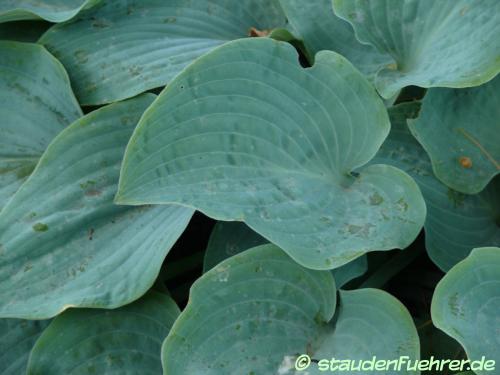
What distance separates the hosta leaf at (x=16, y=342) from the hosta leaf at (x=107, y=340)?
97 mm

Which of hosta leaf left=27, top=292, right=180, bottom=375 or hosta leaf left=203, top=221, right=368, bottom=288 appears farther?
hosta leaf left=203, top=221, right=368, bottom=288

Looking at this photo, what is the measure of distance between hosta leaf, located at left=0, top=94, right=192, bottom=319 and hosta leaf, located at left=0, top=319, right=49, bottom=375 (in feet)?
0.42

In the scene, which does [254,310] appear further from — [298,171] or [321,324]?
[298,171]

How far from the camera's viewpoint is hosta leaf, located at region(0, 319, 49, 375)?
1218 mm

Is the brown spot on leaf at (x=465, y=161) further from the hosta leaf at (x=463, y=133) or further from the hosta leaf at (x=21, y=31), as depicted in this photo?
the hosta leaf at (x=21, y=31)

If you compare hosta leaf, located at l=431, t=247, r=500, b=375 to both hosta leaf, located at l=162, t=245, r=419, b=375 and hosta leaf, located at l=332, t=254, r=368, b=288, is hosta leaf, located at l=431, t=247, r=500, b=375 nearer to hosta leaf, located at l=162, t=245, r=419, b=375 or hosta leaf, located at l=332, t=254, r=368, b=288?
hosta leaf, located at l=162, t=245, r=419, b=375

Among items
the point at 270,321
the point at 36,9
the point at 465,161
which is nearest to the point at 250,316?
the point at 270,321

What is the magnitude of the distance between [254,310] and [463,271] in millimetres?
309

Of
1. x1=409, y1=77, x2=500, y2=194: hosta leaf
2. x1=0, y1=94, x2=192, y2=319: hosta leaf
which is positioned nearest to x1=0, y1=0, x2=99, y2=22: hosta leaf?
x1=0, y1=94, x2=192, y2=319: hosta leaf

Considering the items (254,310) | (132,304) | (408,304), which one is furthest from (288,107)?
(408,304)

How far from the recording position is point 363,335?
99 centimetres

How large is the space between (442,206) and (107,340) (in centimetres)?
62

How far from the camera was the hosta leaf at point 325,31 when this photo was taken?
132 cm

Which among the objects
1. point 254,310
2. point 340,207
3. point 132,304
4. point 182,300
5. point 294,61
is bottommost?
point 182,300
